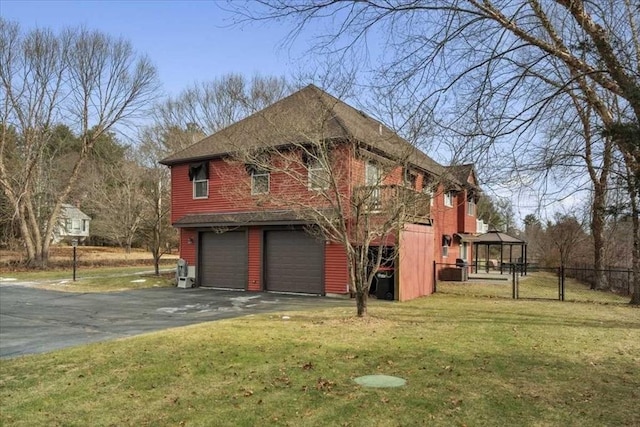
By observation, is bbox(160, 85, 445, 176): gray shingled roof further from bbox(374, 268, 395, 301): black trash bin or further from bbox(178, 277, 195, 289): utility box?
bbox(178, 277, 195, 289): utility box

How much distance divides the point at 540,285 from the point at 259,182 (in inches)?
536

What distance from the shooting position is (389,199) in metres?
11.3

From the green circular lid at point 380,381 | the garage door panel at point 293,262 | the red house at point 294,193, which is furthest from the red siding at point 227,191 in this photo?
the green circular lid at point 380,381

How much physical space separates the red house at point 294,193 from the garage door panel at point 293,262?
0.04m

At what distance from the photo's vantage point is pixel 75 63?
99.1 ft

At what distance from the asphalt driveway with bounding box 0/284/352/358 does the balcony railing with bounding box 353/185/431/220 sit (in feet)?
11.9

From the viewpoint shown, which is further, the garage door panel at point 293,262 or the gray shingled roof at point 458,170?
the garage door panel at point 293,262

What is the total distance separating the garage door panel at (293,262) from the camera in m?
16.5

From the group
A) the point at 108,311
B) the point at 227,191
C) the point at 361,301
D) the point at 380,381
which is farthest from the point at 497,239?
the point at 380,381

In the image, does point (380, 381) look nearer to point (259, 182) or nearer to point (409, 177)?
point (409, 177)

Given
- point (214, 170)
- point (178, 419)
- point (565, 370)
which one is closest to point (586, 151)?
point (565, 370)

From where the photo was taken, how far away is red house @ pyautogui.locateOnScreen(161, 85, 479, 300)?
1118 centimetres

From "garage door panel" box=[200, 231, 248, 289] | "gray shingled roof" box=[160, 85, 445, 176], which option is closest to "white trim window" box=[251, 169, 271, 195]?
"gray shingled roof" box=[160, 85, 445, 176]

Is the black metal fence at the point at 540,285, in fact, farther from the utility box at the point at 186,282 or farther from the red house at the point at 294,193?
the utility box at the point at 186,282
